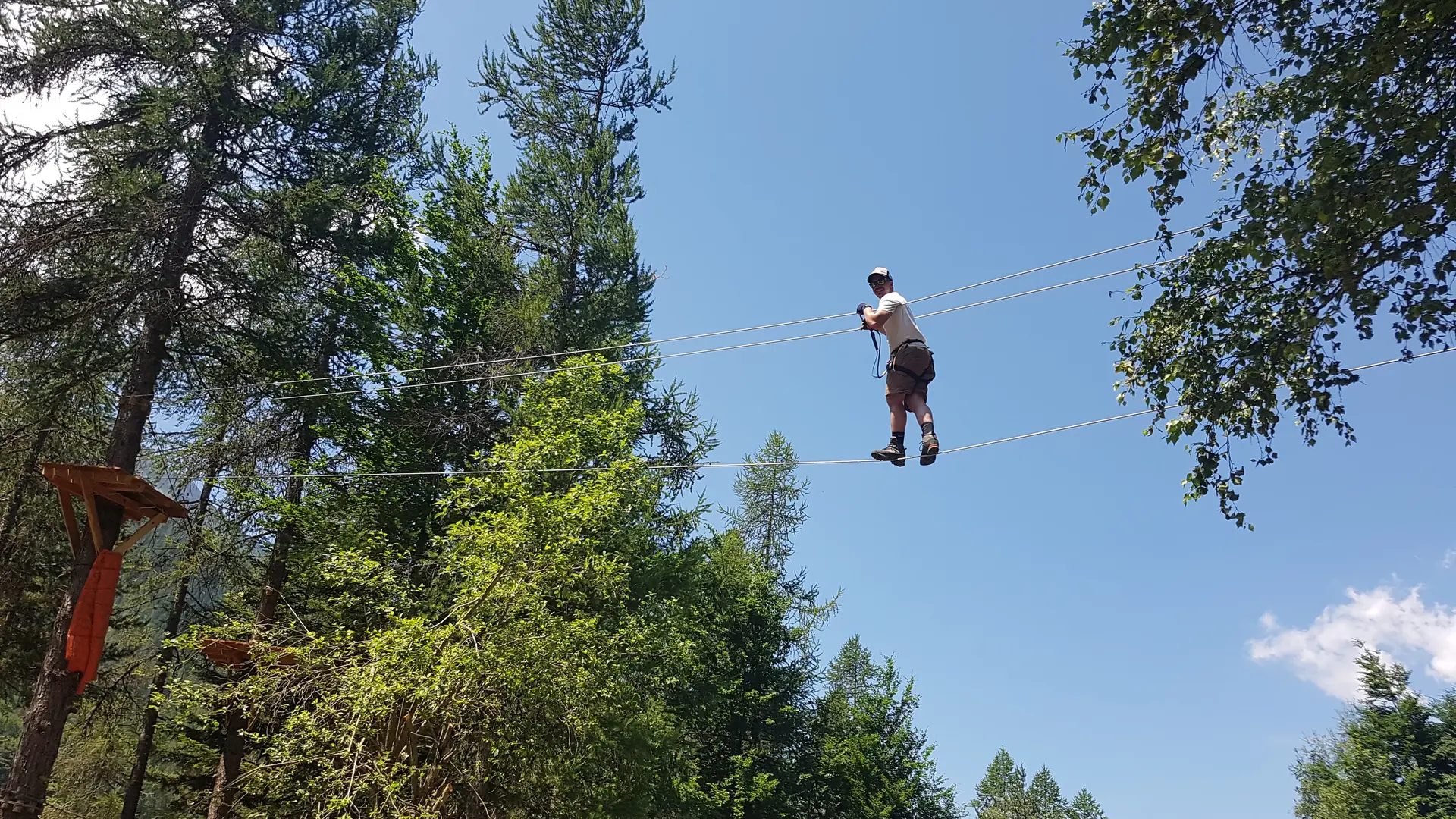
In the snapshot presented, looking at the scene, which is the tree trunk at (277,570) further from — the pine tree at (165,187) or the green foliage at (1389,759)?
the green foliage at (1389,759)

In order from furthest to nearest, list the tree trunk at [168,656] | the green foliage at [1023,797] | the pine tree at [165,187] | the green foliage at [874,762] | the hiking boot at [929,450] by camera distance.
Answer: the green foliage at [1023,797] < the green foliage at [874,762] < the tree trunk at [168,656] < the pine tree at [165,187] < the hiking boot at [929,450]

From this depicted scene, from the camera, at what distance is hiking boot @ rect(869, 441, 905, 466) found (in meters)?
7.18

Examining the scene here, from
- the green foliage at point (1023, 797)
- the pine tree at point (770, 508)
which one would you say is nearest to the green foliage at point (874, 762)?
the pine tree at point (770, 508)

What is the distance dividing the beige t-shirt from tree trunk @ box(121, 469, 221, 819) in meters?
12.4

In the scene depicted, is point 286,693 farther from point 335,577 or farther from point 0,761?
point 0,761

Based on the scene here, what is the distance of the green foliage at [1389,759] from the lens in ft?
85.5

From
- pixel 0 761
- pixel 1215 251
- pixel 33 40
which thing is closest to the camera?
pixel 1215 251

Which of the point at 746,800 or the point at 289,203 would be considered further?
the point at 746,800

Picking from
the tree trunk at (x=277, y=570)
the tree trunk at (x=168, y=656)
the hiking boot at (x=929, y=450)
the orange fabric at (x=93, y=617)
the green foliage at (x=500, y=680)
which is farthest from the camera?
the tree trunk at (x=168, y=656)

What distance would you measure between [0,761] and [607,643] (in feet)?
121

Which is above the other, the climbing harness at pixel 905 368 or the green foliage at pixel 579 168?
the green foliage at pixel 579 168

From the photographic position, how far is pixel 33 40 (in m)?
12.5

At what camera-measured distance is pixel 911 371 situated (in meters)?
7.27

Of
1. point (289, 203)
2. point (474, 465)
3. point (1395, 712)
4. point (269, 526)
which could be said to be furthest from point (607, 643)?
point (1395, 712)
